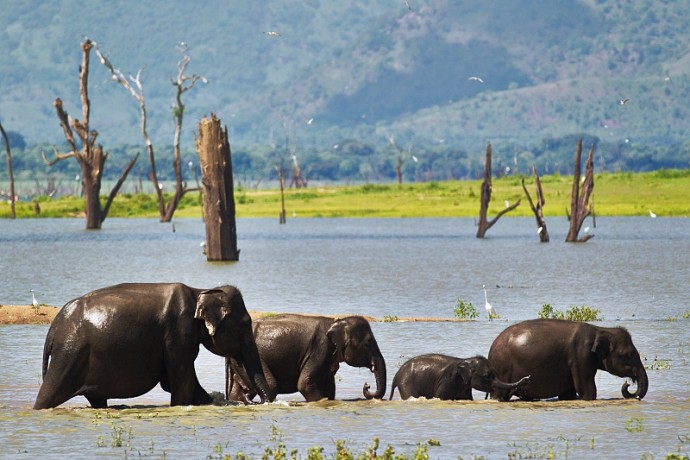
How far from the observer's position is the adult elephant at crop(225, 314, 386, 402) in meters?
17.6

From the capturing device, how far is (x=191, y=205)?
5226 inches

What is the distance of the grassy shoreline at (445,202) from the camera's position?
119 m

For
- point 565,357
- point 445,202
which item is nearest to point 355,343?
point 565,357

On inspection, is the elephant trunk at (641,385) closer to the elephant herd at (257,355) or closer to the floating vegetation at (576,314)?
the elephant herd at (257,355)

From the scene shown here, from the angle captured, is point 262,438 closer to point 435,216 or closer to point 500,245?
point 500,245

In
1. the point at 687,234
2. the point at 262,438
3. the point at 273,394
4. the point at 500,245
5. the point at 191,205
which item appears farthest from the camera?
the point at 191,205

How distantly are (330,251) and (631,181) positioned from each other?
209 ft

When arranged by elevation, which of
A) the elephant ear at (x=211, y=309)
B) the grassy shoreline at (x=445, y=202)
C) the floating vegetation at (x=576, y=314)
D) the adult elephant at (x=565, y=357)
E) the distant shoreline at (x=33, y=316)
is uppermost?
the elephant ear at (x=211, y=309)

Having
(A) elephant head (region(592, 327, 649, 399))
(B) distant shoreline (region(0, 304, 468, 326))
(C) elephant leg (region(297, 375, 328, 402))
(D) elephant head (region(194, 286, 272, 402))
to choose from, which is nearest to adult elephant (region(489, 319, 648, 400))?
(A) elephant head (region(592, 327, 649, 399))

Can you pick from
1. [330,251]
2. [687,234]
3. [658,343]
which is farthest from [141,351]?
[687,234]

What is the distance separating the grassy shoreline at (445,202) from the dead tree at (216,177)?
6023 cm

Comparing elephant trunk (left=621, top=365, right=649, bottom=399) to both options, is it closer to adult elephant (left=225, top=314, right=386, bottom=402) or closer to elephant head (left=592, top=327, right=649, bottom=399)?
elephant head (left=592, top=327, right=649, bottom=399)

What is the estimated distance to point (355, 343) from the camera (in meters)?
17.5

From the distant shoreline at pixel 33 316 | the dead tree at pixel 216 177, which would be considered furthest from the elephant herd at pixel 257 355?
the dead tree at pixel 216 177
